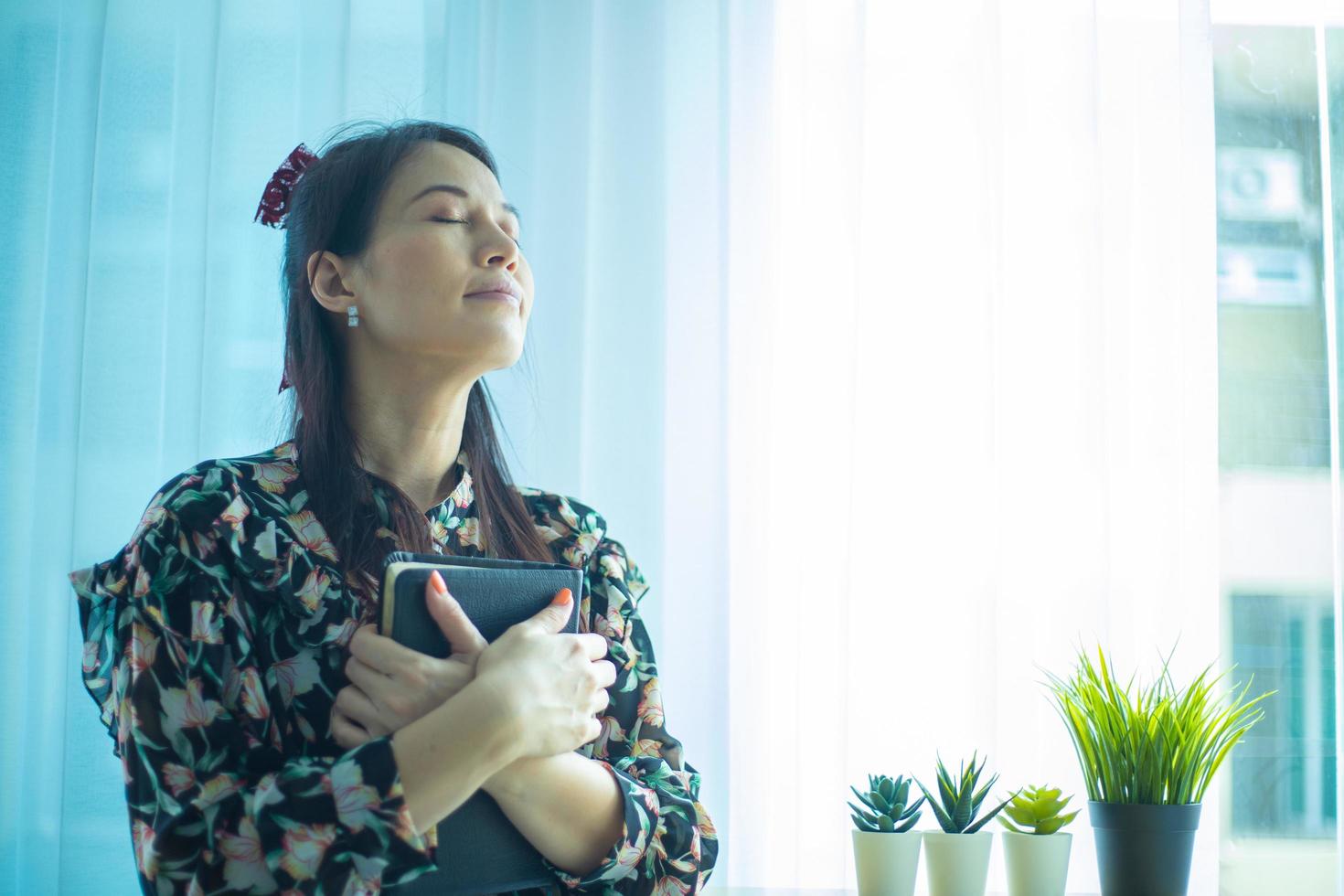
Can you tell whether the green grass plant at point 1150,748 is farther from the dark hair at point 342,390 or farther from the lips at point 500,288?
the lips at point 500,288

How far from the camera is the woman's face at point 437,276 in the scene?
45.3 inches

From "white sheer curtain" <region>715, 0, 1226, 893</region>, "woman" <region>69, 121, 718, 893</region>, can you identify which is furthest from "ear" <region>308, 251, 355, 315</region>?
"white sheer curtain" <region>715, 0, 1226, 893</region>

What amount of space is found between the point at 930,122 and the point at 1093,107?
258 millimetres

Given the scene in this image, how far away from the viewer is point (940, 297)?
182cm

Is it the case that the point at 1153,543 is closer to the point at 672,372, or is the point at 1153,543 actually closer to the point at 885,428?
the point at 885,428

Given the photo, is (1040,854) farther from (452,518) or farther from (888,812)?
(452,518)

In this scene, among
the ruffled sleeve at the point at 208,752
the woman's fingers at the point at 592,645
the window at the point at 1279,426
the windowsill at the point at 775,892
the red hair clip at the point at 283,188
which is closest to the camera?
the ruffled sleeve at the point at 208,752

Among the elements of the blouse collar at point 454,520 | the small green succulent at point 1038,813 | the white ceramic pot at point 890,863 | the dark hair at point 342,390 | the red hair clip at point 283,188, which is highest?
the red hair clip at point 283,188

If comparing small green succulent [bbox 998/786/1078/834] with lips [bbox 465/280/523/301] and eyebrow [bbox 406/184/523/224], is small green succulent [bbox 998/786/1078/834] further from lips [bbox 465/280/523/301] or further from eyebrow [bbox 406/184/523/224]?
eyebrow [bbox 406/184/523/224]

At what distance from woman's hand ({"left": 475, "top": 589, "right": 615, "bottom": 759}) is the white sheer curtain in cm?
76

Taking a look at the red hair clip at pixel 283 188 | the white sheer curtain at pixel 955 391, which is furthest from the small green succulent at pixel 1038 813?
the red hair clip at pixel 283 188

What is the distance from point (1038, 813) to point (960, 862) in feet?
0.42

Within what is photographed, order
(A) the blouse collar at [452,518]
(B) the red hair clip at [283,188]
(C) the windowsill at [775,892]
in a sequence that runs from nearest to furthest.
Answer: (A) the blouse collar at [452,518], (B) the red hair clip at [283,188], (C) the windowsill at [775,892]

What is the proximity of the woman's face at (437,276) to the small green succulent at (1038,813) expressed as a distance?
85 centimetres
